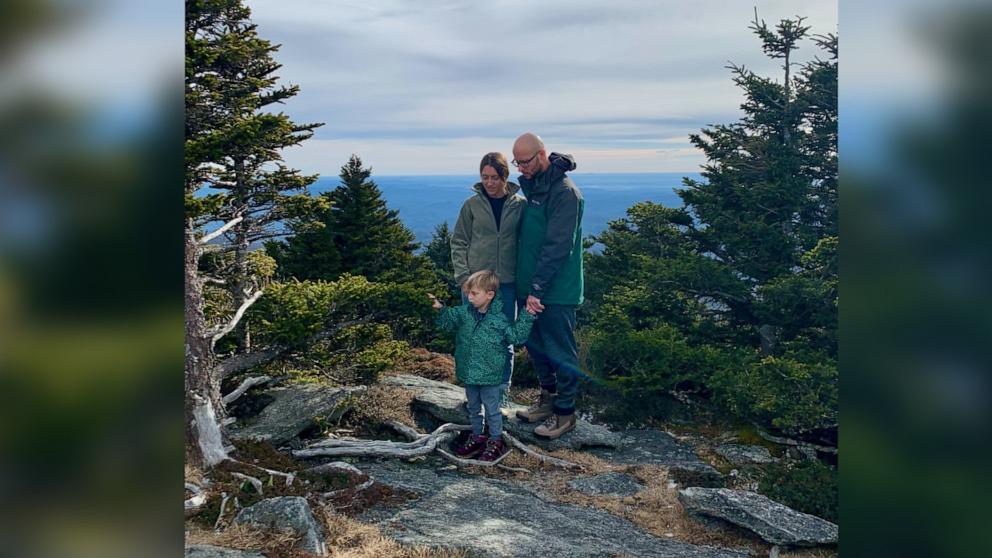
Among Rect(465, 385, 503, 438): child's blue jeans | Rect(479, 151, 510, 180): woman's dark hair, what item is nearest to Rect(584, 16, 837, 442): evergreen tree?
Rect(465, 385, 503, 438): child's blue jeans

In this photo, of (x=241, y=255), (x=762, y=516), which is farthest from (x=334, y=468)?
(x=762, y=516)

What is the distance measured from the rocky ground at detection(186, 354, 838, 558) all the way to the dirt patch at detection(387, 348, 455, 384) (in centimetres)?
129

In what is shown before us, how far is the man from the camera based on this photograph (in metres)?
5.58

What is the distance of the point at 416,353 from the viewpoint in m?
8.85

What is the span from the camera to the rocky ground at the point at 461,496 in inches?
168

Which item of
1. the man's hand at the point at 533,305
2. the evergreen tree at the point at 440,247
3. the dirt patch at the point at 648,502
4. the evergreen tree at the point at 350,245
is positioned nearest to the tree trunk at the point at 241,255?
the evergreen tree at the point at 350,245

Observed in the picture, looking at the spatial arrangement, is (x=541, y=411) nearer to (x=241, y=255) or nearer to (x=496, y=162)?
(x=496, y=162)

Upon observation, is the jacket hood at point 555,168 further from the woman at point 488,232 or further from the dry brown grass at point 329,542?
the dry brown grass at point 329,542

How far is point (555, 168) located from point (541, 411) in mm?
2083

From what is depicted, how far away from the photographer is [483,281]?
17.8 feet

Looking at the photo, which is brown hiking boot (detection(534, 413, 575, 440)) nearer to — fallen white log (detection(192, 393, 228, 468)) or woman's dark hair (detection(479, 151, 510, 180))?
woman's dark hair (detection(479, 151, 510, 180))

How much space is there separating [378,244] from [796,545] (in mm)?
5915
